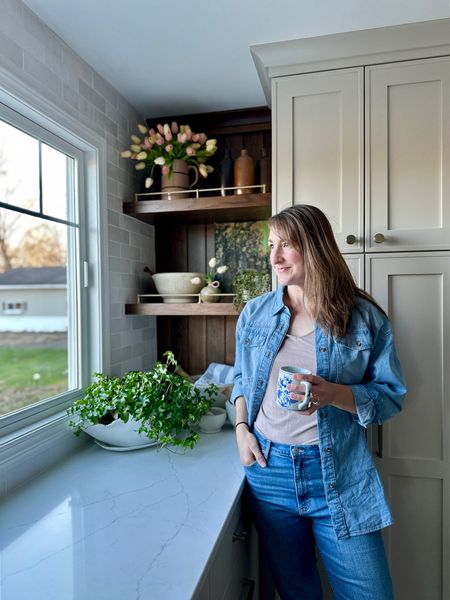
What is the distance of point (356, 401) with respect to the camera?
1.12m

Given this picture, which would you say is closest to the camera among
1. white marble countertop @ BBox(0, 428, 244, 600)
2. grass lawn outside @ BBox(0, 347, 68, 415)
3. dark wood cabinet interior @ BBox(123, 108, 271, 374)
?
white marble countertop @ BBox(0, 428, 244, 600)

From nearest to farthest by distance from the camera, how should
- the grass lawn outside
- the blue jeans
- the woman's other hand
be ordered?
the blue jeans < the woman's other hand < the grass lawn outside

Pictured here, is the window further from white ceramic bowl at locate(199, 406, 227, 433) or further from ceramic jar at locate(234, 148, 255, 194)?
ceramic jar at locate(234, 148, 255, 194)

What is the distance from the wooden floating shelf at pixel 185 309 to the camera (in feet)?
6.04

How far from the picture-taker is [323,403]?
1.06m

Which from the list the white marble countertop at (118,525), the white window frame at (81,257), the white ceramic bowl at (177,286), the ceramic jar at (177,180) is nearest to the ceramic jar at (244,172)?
the ceramic jar at (177,180)

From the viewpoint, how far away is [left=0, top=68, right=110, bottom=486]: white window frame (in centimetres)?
131

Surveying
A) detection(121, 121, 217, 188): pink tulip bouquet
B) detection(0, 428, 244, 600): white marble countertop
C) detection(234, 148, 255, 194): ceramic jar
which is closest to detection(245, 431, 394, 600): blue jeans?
detection(0, 428, 244, 600): white marble countertop

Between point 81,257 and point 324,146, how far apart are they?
1112 millimetres

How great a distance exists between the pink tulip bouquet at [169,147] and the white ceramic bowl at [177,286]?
0.45 meters

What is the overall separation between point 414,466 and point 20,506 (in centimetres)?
139

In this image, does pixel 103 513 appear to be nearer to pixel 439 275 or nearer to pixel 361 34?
pixel 439 275

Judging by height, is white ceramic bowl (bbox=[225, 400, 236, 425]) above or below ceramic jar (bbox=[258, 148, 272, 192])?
below

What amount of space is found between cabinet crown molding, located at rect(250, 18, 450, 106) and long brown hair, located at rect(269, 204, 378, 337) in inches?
Result: 30.0
